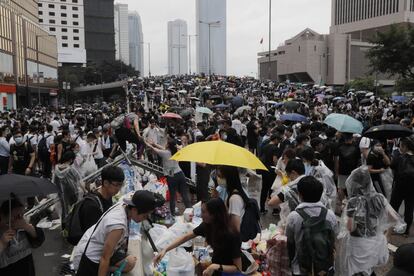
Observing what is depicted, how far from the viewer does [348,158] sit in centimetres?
796

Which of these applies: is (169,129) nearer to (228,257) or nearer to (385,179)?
(385,179)

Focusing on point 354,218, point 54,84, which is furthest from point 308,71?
point 354,218

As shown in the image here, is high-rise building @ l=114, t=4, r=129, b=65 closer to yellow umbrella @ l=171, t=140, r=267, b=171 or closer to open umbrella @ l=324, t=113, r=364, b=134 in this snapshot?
open umbrella @ l=324, t=113, r=364, b=134

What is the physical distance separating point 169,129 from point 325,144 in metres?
5.22

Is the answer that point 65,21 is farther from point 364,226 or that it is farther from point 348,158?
point 364,226

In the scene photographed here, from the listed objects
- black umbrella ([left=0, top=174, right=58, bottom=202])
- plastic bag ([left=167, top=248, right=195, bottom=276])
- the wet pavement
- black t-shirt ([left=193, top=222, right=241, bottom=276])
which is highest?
black umbrella ([left=0, top=174, right=58, bottom=202])

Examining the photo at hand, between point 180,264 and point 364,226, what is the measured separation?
2066 millimetres

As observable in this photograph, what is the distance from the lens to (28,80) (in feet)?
194

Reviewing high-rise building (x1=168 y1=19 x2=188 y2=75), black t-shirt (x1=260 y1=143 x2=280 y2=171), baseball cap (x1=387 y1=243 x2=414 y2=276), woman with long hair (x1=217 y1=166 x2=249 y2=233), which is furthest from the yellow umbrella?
high-rise building (x1=168 y1=19 x2=188 y2=75)

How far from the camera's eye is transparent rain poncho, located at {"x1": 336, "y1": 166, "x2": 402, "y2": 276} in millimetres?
4832

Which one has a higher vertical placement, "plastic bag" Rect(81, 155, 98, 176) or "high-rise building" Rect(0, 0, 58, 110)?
"high-rise building" Rect(0, 0, 58, 110)

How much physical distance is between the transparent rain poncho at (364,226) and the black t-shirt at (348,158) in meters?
3.07

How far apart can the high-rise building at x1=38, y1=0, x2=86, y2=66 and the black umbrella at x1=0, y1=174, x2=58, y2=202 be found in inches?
4539

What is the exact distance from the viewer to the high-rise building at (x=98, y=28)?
391 ft
